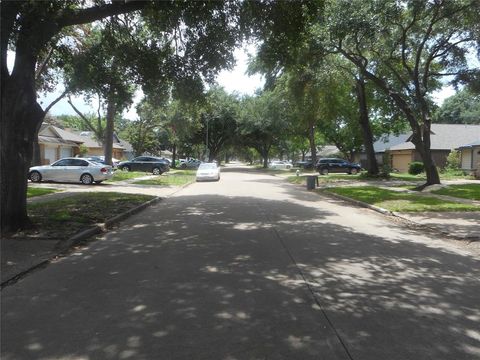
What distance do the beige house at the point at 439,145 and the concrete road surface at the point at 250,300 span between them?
43303mm

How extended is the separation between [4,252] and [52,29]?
190 inches

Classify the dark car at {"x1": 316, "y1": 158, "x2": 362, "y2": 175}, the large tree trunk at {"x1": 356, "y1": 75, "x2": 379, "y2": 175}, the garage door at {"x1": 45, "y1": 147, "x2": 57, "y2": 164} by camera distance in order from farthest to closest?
the dark car at {"x1": 316, "y1": 158, "x2": 362, "y2": 175}
the garage door at {"x1": 45, "y1": 147, "x2": 57, "y2": 164}
the large tree trunk at {"x1": 356, "y1": 75, "x2": 379, "y2": 175}

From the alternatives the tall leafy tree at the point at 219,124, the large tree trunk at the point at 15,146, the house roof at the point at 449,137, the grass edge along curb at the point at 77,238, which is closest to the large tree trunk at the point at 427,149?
the grass edge along curb at the point at 77,238

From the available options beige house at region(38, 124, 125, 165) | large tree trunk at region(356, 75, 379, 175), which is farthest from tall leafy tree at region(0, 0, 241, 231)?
beige house at region(38, 124, 125, 165)

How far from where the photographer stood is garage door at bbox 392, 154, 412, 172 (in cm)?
5280

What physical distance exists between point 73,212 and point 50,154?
37.0m

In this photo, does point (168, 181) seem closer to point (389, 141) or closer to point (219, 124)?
point (219, 124)

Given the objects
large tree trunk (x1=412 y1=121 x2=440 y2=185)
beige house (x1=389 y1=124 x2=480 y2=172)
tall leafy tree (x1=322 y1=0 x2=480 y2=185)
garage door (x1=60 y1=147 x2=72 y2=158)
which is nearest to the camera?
tall leafy tree (x1=322 y1=0 x2=480 y2=185)

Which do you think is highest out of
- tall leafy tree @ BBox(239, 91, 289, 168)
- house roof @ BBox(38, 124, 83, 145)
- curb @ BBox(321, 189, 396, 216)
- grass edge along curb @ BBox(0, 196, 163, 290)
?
tall leafy tree @ BBox(239, 91, 289, 168)

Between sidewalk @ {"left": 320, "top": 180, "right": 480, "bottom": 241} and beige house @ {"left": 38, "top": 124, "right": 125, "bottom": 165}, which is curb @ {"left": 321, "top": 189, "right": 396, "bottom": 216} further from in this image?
beige house @ {"left": 38, "top": 124, "right": 125, "bottom": 165}

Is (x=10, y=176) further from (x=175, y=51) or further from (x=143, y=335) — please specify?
(x=175, y=51)

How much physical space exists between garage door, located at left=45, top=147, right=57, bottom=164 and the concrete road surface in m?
Result: 38.8

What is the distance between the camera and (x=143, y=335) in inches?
176

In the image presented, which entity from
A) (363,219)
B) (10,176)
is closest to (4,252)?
(10,176)
